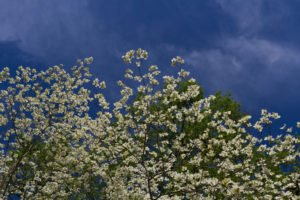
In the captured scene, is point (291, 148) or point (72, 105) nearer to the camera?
point (291, 148)

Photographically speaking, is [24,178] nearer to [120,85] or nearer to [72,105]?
[72,105]

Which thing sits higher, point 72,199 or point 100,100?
point 100,100

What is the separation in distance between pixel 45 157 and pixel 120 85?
9167mm

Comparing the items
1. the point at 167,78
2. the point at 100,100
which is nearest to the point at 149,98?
the point at 167,78

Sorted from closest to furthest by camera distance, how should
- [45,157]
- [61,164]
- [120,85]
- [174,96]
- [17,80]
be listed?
[174,96], [120,85], [17,80], [61,164], [45,157]

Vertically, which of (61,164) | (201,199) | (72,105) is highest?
(72,105)

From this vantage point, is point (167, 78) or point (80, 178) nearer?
point (167, 78)

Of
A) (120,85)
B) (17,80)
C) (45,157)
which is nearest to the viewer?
(120,85)

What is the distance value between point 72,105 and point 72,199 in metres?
4.59

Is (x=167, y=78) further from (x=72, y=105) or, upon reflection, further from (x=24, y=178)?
(x=24, y=178)

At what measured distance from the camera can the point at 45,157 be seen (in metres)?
15.3

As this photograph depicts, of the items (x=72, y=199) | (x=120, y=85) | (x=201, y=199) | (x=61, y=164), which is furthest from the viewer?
(x=61, y=164)

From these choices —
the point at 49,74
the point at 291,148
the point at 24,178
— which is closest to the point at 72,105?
the point at 49,74

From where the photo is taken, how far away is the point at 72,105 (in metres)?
12.3
